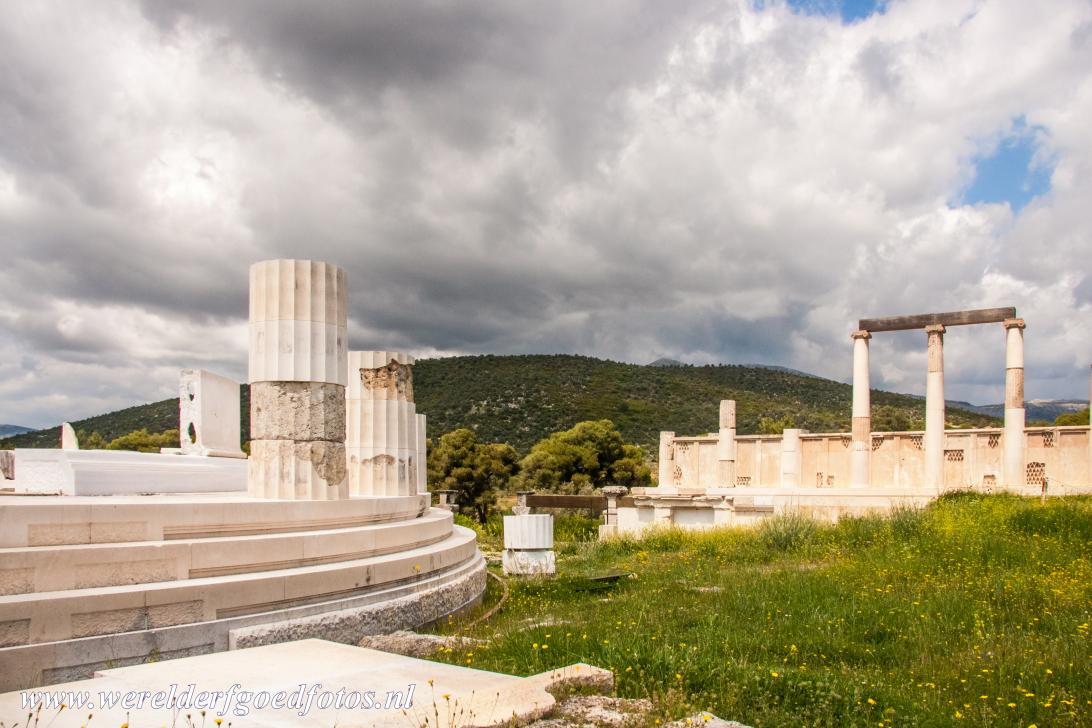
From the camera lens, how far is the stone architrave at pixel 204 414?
49.3 feet

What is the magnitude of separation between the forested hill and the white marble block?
4329 cm

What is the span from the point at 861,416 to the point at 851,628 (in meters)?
19.8

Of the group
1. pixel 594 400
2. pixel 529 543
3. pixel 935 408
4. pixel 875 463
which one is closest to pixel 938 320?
pixel 935 408

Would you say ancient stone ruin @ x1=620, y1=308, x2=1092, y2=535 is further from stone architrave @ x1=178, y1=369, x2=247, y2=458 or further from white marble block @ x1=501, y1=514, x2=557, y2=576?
stone architrave @ x1=178, y1=369, x2=247, y2=458

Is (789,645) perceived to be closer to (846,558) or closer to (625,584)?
(625,584)

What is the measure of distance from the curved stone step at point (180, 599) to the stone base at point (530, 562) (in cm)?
562

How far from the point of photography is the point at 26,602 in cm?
596

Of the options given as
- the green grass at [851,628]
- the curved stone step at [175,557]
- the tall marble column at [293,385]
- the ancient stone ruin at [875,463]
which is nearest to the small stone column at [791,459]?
the ancient stone ruin at [875,463]

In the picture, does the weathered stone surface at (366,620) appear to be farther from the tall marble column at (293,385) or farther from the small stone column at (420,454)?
the small stone column at (420,454)

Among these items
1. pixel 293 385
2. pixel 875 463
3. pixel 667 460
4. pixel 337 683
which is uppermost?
pixel 293 385

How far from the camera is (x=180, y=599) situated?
692 centimetres

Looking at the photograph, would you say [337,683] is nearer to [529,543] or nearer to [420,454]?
[529,543]

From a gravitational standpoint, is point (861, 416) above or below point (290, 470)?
above

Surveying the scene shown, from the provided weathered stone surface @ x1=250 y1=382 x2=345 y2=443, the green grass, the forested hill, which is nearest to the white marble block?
the green grass
